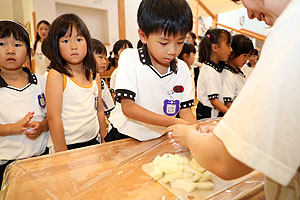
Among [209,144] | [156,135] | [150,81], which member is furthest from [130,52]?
[209,144]

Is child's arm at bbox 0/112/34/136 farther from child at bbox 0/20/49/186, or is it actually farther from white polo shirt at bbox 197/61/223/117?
white polo shirt at bbox 197/61/223/117

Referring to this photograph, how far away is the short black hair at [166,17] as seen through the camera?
0.86 metres

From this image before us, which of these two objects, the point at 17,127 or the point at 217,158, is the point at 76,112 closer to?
the point at 17,127

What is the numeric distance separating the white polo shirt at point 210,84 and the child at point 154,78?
2.96 feet

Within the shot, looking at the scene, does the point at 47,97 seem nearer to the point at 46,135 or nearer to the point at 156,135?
the point at 46,135

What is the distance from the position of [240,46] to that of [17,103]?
1882 millimetres

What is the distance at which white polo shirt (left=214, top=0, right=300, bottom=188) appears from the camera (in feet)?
0.93

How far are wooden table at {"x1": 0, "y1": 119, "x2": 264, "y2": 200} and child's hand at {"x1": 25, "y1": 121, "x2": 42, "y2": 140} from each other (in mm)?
352

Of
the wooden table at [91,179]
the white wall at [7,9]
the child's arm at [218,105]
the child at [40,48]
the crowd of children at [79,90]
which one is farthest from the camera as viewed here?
the white wall at [7,9]

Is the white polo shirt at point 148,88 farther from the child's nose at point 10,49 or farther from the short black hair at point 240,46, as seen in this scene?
the short black hair at point 240,46

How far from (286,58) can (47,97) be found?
3.42 feet

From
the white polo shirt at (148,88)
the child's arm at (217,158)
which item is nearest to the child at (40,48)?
the white polo shirt at (148,88)

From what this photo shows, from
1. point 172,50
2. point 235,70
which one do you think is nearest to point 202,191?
point 172,50

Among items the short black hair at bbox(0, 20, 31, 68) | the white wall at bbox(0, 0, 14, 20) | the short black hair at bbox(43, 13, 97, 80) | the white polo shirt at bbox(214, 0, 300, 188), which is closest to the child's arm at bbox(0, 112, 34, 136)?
the short black hair at bbox(43, 13, 97, 80)
